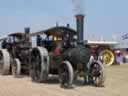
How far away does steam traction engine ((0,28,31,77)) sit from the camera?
14.0 meters

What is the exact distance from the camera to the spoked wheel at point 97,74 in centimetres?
1043

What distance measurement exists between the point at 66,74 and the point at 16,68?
4.03 metres

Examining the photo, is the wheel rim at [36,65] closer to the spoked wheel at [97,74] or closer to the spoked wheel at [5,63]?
the spoked wheel at [97,74]

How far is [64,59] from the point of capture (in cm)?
1079

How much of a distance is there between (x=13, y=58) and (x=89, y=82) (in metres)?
4.97

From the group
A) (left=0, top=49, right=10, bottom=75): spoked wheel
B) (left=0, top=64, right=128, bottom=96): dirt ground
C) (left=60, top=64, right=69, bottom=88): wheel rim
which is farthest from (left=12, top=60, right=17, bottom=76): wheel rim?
(left=60, top=64, right=69, bottom=88): wheel rim

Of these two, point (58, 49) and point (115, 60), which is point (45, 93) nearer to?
point (58, 49)

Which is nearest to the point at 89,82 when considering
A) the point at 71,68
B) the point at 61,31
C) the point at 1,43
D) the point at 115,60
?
the point at 71,68

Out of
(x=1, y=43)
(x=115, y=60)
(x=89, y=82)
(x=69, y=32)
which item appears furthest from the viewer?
(x=115, y=60)

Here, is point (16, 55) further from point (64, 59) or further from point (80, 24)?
point (80, 24)

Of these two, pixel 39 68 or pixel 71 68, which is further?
pixel 39 68

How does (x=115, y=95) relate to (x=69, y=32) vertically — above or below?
below

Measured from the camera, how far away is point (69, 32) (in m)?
11.7

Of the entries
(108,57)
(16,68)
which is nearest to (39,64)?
(16,68)
